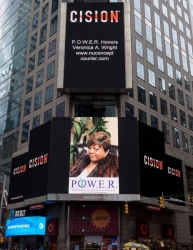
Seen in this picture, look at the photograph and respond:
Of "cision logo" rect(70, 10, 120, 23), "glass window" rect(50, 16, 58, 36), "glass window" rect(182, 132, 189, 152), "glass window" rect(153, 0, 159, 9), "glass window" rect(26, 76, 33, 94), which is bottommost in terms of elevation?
"glass window" rect(182, 132, 189, 152)

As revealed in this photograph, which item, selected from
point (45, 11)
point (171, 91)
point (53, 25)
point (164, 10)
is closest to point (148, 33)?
point (171, 91)

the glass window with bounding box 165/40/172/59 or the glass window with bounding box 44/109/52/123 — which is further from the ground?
the glass window with bounding box 165/40/172/59

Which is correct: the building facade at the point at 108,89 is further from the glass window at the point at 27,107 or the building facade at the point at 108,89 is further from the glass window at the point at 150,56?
the glass window at the point at 150,56

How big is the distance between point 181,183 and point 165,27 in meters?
32.4

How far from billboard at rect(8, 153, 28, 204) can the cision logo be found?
2285cm

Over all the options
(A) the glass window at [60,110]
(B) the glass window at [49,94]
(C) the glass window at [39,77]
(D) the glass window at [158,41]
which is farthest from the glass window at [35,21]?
(D) the glass window at [158,41]

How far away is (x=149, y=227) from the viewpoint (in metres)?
47.5

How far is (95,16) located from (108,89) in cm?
1255

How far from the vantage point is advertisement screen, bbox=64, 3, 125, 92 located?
47.5 meters

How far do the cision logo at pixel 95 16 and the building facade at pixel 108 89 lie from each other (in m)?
0.23

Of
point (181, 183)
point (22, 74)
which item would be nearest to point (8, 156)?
point (22, 74)

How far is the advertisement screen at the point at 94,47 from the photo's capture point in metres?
47.5

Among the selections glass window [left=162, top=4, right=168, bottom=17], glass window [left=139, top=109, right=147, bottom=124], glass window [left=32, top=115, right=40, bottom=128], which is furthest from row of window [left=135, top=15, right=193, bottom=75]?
glass window [left=32, top=115, right=40, bottom=128]

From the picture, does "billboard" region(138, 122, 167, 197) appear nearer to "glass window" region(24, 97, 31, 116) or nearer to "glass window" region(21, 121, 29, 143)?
"glass window" region(21, 121, 29, 143)
